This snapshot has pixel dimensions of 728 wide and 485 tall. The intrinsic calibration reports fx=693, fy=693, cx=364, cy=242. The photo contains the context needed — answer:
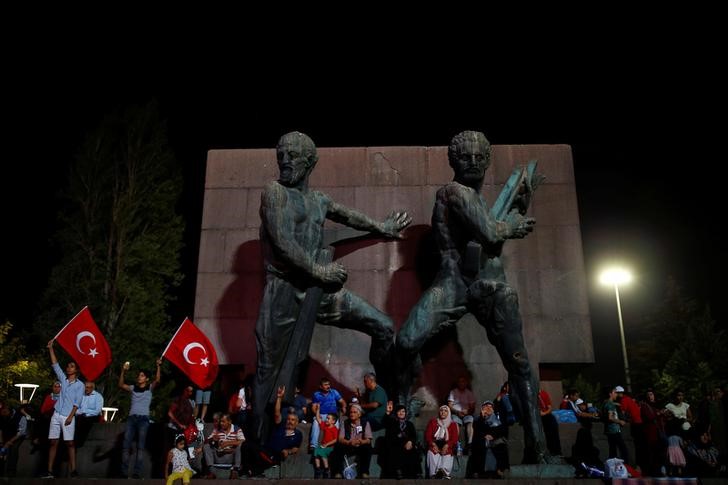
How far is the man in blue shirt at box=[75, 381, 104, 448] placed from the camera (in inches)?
423

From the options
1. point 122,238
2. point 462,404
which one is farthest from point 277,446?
point 122,238

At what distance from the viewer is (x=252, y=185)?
13.0 meters

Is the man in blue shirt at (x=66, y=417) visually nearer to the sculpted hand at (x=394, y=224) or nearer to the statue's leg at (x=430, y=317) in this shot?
→ the statue's leg at (x=430, y=317)

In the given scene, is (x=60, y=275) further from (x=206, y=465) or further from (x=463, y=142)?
(x=463, y=142)

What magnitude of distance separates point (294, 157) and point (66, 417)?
17.1 ft

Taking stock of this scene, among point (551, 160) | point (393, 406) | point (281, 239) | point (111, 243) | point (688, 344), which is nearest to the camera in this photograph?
point (281, 239)

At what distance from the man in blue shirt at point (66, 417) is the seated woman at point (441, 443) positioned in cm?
522

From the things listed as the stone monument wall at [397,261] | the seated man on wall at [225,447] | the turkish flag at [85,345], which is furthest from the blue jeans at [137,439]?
the turkish flag at [85,345]

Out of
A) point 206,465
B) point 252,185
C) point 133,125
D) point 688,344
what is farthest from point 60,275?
point 688,344

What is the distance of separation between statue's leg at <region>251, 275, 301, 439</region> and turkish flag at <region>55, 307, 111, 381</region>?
4790mm

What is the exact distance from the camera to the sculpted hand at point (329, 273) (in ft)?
29.8

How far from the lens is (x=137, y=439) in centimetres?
1045

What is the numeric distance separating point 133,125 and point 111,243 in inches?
261

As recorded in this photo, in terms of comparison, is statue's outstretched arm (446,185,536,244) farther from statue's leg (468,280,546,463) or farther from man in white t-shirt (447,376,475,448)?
man in white t-shirt (447,376,475,448)
